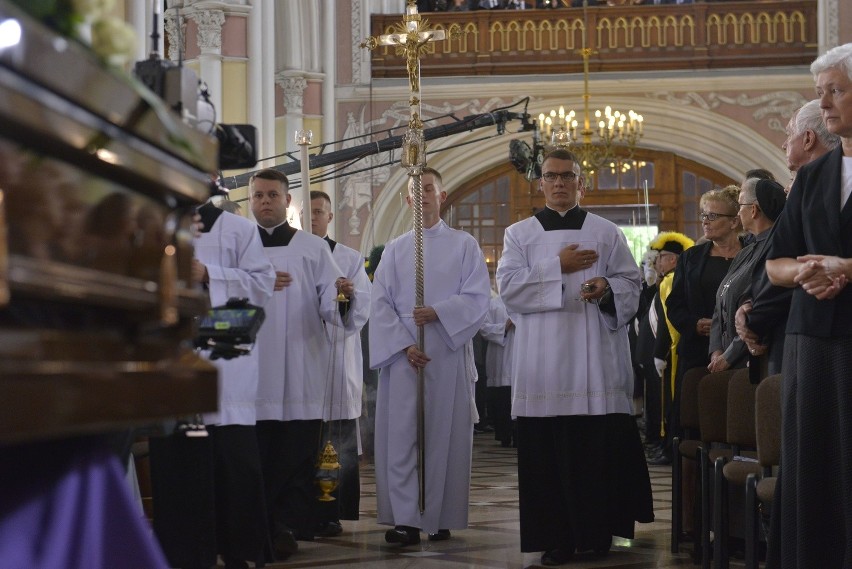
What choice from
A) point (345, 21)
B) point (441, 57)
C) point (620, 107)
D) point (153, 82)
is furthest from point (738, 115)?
point (153, 82)

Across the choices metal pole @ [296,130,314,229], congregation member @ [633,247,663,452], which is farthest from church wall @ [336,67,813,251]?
metal pole @ [296,130,314,229]

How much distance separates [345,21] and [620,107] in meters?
4.38

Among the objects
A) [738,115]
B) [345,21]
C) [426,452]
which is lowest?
[426,452]

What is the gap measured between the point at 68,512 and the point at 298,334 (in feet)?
14.2

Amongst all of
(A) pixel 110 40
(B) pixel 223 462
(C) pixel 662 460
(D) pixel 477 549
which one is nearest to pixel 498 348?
(C) pixel 662 460

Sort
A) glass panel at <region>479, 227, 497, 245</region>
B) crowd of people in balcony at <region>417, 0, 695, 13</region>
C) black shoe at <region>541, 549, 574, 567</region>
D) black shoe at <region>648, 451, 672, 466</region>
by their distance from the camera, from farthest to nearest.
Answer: glass panel at <region>479, 227, 497, 245</region> → crowd of people in balcony at <region>417, 0, 695, 13</region> → black shoe at <region>648, 451, 672, 466</region> → black shoe at <region>541, 549, 574, 567</region>

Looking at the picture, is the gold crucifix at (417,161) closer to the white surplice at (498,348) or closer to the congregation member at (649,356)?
the congregation member at (649,356)

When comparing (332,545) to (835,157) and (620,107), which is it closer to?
(835,157)

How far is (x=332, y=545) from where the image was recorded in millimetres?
5949

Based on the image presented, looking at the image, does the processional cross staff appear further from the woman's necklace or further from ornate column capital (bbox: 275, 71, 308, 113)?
ornate column capital (bbox: 275, 71, 308, 113)

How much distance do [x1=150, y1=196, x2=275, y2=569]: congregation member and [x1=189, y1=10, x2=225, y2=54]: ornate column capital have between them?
9.74 metres

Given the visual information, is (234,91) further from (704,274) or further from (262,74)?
(704,274)

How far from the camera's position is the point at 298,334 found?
6.09m

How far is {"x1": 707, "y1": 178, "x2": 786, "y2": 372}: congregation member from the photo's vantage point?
202 inches
